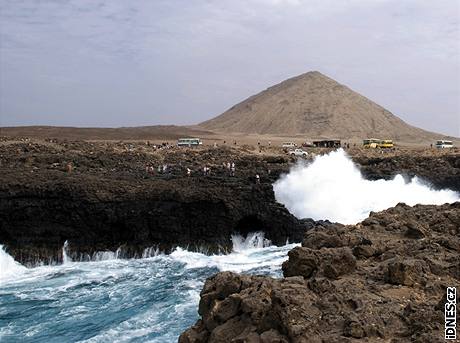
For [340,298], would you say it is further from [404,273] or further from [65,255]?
[65,255]

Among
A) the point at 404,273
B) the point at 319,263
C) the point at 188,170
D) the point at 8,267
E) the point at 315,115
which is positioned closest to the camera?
the point at 404,273

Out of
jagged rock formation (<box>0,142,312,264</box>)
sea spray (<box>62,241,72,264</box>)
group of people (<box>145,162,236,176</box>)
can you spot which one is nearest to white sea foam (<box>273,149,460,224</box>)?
group of people (<box>145,162,236,176</box>)

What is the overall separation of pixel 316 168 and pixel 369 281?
24031mm

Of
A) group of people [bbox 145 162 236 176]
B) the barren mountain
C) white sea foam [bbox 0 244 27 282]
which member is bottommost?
white sea foam [bbox 0 244 27 282]

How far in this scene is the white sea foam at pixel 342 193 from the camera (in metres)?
26.1

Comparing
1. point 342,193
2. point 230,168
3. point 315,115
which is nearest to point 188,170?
point 230,168

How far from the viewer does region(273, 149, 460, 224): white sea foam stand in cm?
2611

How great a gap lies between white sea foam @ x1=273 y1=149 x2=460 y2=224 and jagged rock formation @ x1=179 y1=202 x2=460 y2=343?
15.8 meters

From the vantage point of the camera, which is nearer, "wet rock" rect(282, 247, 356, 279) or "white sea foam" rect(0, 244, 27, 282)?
"wet rock" rect(282, 247, 356, 279)

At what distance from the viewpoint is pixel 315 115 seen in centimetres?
10600

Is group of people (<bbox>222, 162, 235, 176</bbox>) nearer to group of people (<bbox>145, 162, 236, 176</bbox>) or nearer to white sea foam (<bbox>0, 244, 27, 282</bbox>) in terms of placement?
group of people (<bbox>145, 162, 236, 176</bbox>)

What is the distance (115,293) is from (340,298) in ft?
31.2

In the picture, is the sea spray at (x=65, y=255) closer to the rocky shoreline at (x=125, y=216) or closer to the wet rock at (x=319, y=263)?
the rocky shoreline at (x=125, y=216)

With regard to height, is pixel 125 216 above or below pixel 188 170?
below
